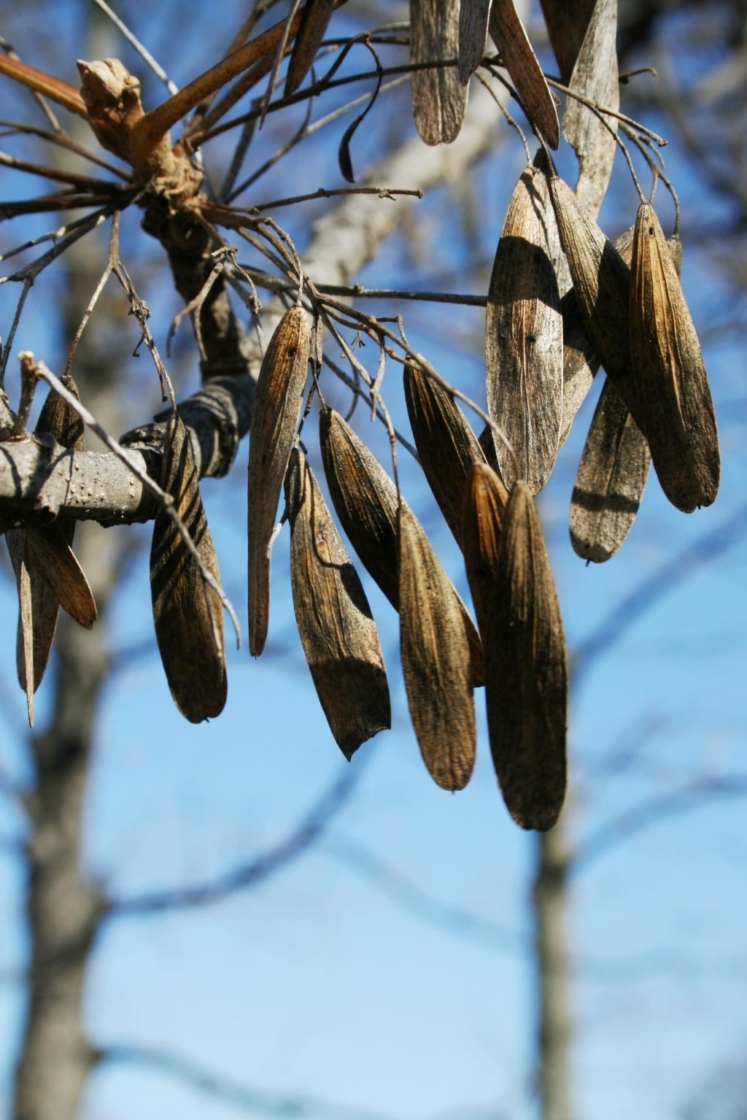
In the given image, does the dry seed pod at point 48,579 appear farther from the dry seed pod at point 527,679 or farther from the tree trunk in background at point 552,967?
the tree trunk in background at point 552,967

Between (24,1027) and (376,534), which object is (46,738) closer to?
(24,1027)

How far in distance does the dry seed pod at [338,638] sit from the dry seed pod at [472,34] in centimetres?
26

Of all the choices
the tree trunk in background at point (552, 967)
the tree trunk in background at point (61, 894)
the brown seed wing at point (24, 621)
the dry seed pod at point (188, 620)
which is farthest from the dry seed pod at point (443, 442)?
the tree trunk in background at point (552, 967)

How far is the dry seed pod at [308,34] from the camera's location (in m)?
0.64

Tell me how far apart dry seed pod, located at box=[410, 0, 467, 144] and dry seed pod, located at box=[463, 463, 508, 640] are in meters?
0.22

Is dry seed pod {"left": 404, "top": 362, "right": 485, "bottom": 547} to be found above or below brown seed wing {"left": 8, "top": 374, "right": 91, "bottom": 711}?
above

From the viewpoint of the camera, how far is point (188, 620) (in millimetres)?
591

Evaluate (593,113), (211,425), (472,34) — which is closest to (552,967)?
(211,425)

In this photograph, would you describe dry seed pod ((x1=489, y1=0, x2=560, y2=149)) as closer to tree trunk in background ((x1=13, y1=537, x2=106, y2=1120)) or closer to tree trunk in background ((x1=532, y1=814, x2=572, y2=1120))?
tree trunk in background ((x1=13, y1=537, x2=106, y2=1120))

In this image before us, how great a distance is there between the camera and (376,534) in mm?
592

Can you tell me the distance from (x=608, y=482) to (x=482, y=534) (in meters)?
0.12

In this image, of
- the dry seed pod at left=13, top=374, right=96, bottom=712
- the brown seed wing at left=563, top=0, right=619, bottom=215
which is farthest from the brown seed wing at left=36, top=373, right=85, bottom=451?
the brown seed wing at left=563, top=0, right=619, bottom=215

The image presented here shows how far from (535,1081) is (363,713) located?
12.8 ft

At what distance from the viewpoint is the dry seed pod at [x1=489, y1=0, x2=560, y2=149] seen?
0.61 metres
